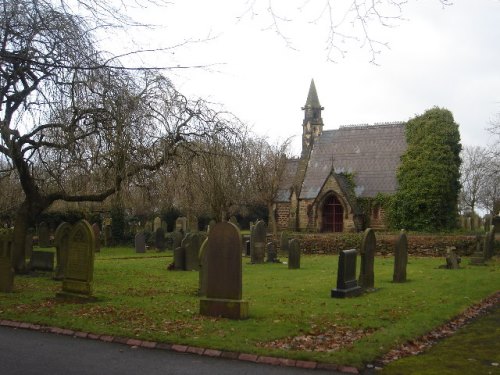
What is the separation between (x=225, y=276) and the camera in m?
9.62

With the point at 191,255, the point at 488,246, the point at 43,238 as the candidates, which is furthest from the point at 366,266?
the point at 43,238

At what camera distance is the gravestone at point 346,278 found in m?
12.1

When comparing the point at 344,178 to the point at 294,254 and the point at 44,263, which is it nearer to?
the point at 294,254

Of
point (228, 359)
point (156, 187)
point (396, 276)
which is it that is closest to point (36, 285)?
point (156, 187)

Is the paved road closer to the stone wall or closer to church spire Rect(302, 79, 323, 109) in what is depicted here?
the stone wall

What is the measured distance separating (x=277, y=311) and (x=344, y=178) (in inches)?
1141

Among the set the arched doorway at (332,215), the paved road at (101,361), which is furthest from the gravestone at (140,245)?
the paved road at (101,361)

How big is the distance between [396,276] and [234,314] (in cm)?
720

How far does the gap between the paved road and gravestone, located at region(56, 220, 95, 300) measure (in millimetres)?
3291

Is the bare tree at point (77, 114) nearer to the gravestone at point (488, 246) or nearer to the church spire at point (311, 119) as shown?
the gravestone at point (488, 246)

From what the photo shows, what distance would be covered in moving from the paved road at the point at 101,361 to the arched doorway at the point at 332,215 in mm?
31112

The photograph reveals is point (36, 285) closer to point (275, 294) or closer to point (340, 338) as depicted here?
point (275, 294)

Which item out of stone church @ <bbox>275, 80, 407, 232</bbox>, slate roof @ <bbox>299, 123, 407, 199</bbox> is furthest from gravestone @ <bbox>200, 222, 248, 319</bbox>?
slate roof @ <bbox>299, 123, 407, 199</bbox>

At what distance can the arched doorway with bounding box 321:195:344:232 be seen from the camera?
3791cm
